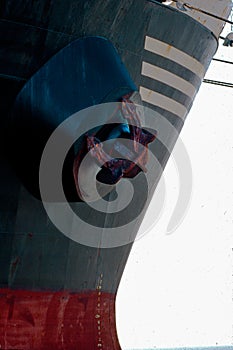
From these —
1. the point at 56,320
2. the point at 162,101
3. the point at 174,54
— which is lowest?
the point at 56,320

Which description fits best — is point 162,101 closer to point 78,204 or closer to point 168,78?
point 168,78

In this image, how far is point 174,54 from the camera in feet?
17.7

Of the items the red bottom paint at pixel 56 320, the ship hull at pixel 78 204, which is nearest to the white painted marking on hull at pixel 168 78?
the ship hull at pixel 78 204

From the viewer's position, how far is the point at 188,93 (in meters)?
6.00

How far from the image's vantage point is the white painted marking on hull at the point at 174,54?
198 inches

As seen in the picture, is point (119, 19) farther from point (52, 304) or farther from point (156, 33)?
point (52, 304)

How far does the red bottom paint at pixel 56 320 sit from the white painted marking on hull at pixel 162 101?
5.05 ft

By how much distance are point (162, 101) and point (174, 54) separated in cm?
38

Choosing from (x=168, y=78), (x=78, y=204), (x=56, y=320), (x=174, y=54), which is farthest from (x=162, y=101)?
(x=56, y=320)

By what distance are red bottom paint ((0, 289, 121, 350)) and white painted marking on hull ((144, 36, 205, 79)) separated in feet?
6.18

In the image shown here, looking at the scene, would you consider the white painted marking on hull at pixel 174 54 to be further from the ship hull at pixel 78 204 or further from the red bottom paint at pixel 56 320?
Answer: the red bottom paint at pixel 56 320

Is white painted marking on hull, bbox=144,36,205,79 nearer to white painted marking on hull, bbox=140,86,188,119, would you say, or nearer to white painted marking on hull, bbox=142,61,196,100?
white painted marking on hull, bbox=142,61,196,100

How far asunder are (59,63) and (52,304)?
168cm

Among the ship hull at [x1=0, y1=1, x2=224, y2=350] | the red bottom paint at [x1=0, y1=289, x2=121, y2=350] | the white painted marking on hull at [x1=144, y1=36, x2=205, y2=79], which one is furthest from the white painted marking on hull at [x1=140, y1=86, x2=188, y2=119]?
the red bottom paint at [x1=0, y1=289, x2=121, y2=350]
